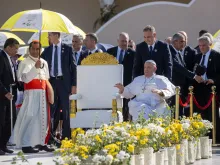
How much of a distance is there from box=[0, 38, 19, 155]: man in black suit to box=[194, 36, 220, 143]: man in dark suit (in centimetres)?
338

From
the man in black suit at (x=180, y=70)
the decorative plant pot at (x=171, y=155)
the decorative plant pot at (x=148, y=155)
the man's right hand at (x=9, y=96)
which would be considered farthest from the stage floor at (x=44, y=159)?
the decorative plant pot at (x=148, y=155)

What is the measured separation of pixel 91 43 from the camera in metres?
17.4

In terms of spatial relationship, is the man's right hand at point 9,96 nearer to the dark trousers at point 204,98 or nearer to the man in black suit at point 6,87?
the man in black suit at point 6,87

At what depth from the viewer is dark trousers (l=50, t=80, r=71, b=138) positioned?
1602 cm

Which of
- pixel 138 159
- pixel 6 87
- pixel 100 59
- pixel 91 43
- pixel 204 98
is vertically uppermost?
pixel 91 43

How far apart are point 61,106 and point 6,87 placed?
1.49m

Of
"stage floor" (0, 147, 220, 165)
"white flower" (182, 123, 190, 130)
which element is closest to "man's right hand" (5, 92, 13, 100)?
"stage floor" (0, 147, 220, 165)

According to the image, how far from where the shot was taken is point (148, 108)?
1490 cm

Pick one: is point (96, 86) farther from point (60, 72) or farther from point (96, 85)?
point (60, 72)

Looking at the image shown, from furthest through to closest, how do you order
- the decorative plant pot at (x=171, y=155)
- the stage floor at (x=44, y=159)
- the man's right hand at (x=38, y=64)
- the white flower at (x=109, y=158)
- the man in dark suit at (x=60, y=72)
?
the man in dark suit at (x=60, y=72), the man's right hand at (x=38, y=64), the stage floor at (x=44, y=159), the decorative plant pot at (x=171, y=155), the white flower at (x=109, y=158)

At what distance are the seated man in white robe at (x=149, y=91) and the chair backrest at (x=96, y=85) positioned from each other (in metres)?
0.55

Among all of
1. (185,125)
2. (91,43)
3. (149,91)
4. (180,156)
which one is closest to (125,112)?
(91,43)

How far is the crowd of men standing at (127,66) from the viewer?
593 inches

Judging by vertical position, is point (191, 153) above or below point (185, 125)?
below
